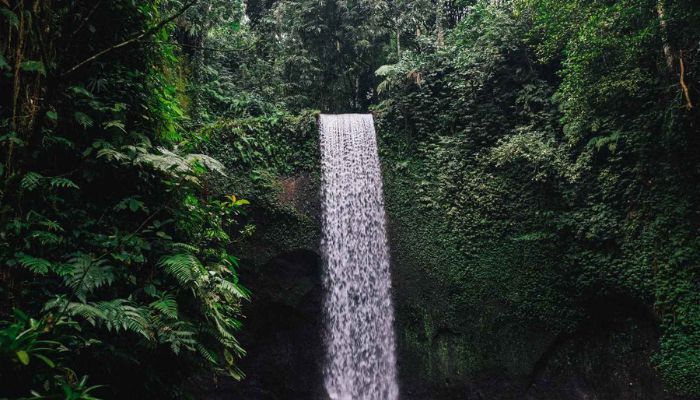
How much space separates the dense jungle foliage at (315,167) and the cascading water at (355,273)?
394 millimetres

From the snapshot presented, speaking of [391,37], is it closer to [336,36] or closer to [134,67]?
[336,36]

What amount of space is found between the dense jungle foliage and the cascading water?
1.29ft

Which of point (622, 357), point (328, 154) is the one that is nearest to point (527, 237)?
point (622, 357)

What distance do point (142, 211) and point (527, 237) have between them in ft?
24.9

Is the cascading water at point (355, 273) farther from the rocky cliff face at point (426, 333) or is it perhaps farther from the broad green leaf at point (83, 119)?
the broad green leaf at point (83, 119)

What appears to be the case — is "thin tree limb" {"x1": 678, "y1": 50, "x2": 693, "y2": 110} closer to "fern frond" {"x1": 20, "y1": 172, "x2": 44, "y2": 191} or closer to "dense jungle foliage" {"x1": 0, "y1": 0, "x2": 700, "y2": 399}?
"dense jungle foliage" {"x1": 0, "y1": 0, "x2": 700, "y2": 399}

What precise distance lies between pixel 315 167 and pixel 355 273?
272 cm

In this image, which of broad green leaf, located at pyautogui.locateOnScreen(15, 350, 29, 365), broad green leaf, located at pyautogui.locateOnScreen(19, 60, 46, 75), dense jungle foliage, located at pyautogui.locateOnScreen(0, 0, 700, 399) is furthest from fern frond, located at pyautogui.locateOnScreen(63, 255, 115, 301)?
broad green leaf, located at pyautogui.locateOnScreen(19, 60, 46, 75)

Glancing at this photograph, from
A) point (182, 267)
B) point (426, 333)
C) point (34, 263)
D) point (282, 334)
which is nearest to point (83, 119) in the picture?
point (34, 263)

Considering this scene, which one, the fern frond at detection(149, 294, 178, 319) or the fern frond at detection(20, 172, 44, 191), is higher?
the fern frond at detection(20, 172, 44, 191)

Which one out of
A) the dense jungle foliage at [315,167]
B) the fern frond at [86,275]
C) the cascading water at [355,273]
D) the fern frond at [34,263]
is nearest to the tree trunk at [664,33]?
the dense jungle foliage at [315,167]

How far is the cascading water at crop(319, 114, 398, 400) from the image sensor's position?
30.1 feet

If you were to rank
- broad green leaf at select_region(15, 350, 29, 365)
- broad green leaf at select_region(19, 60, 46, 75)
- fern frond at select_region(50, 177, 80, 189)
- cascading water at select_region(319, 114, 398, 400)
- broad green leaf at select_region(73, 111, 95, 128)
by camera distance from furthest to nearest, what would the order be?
cascading water at select_region(319, 114, 398, 400) < broad green leaf at select_region(73, 111, 95, 128) < fern frond at select_region(50, 177, 80, 189) < broad green leaf at select_region(19, 60, 46, 75) < broad green leaf at select_region(15, 350, 29, 365)

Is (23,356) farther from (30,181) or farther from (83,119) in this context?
(83,119)
